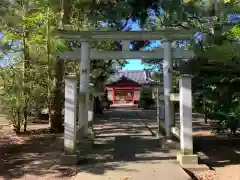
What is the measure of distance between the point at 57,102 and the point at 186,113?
6.73m

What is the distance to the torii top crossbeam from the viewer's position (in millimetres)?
8789

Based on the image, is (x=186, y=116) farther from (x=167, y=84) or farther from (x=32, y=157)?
(x=32, y=157)

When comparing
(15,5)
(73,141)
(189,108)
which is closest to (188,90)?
(189,108)

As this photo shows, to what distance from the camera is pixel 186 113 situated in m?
7.07

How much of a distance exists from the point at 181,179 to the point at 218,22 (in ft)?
14.4

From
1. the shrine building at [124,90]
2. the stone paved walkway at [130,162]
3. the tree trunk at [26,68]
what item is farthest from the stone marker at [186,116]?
the shrine building at [124,90]

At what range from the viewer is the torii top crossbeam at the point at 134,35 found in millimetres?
8789

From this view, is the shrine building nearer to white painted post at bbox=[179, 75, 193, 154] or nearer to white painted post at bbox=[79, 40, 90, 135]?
white painted post at bbox=[79, 40, 90, 135]

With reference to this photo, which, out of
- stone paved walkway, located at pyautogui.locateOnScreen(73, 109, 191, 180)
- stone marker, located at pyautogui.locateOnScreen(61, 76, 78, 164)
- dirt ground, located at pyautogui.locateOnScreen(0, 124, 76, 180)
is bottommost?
dirt ground, located at pyautogui.locateOnScreen(0, 124, 76, 180)

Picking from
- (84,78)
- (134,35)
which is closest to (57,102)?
(84,78)

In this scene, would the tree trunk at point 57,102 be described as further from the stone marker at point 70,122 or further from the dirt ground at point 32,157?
the stone marker at point 70,122

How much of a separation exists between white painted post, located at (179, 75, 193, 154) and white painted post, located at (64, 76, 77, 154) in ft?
7.70

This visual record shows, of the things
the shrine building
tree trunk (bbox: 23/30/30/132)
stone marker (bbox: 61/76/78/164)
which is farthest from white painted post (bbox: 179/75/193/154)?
the shrine building

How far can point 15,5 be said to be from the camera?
11539mm
